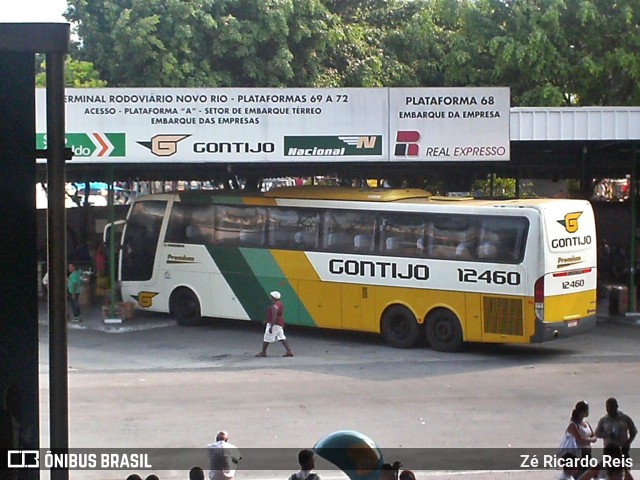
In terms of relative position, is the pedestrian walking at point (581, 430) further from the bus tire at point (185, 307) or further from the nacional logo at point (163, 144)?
the bus tire at point (185, 307)

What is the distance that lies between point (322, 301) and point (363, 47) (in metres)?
17.0

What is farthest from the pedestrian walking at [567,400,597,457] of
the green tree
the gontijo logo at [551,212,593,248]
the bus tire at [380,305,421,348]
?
the green tree

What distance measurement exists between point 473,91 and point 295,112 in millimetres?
3690

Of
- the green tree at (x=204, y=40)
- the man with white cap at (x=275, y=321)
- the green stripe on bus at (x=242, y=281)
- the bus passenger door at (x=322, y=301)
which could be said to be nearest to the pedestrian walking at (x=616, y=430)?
the man with white cap at (x=275, y=321)

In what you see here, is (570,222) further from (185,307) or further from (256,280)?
(185,307)

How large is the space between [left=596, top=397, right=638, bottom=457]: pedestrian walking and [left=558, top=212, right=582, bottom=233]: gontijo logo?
8.98m

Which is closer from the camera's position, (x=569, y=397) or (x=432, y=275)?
(x=569, y=397)

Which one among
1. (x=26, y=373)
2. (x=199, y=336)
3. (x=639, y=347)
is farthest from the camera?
(x=199, y=336)

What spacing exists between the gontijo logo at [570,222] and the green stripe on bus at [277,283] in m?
5.40

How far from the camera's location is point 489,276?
58.6 ft

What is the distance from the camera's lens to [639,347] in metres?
19.2

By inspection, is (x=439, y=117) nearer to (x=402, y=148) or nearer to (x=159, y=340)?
(x=402, y=148)

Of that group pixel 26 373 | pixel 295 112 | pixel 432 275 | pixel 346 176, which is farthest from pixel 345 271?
pixel 26 373

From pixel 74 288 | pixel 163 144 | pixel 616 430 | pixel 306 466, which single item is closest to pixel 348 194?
pixel 163 144
